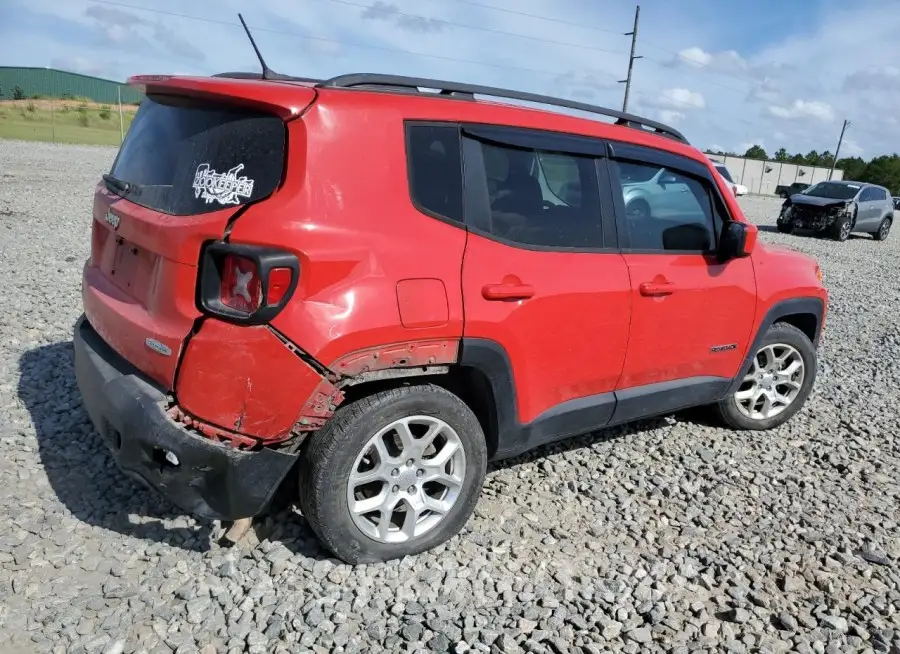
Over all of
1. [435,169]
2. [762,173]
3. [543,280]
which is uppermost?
[762,173]

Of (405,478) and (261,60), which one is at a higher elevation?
(261,60)

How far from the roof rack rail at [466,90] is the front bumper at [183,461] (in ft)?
4.67

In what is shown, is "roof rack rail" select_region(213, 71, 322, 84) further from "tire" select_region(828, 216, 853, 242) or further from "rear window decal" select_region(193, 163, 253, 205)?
"tire" select_region(828, 216, 853, 242)

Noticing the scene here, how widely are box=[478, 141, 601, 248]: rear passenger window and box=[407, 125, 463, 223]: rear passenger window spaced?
0.16 meters

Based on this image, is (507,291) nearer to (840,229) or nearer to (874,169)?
(840,229)

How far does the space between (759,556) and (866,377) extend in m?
3.72

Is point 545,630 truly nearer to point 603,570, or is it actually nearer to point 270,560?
point 603,570

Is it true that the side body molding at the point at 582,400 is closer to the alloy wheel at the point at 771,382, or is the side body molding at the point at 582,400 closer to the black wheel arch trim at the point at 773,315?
the black wheel arch trim at the point at 773,315

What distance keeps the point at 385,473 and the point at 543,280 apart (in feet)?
3.58

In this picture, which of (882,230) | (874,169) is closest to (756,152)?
(874,169)

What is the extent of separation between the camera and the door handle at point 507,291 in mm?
Result: 2906

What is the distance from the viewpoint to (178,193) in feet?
9.02

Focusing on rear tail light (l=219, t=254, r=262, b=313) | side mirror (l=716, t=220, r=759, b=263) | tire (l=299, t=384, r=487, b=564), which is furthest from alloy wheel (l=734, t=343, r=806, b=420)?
rear tail light (l=219, t=254, r=262, b=313)

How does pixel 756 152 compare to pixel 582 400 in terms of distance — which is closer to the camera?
pixel 582 400
